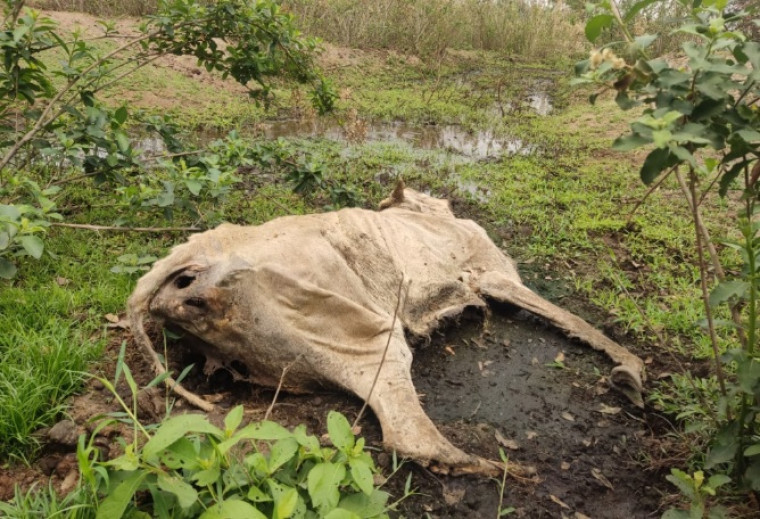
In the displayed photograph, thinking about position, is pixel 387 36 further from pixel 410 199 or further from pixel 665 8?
pixel 410 199

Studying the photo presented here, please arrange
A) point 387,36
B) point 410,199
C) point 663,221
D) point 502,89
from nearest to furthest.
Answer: point 410,199, point 663,221, point 502,89, point 387,36

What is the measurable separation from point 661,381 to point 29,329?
323 centimetres

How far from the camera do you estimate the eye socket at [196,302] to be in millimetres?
2270

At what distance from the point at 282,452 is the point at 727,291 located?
147 centimetres

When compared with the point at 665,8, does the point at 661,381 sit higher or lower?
lower

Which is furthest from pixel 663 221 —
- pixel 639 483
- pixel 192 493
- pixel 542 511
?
pixel 192 493

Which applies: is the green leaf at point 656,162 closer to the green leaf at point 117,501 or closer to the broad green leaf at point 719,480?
the broad green leaf at point 719,480

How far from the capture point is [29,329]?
2580 mm

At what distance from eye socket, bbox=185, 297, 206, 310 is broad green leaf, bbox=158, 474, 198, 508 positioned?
3.00 ft

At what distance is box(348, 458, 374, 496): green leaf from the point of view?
1589mm

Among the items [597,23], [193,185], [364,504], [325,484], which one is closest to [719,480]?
[364,504]

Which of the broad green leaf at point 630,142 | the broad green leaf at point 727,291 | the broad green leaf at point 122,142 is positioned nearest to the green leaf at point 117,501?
the broad green leaf at point 630,142

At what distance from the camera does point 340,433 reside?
1.72 meters

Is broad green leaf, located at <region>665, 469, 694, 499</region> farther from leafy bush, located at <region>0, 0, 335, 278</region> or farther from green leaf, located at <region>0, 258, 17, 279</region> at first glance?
green leaf, located at <region>0, 258, 17, 279</region>
